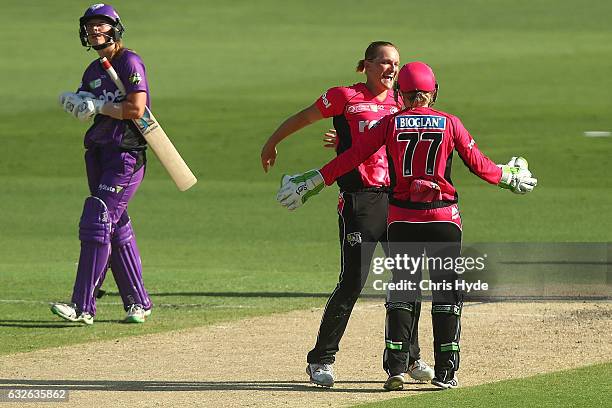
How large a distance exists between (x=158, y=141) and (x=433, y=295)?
11.6 feet

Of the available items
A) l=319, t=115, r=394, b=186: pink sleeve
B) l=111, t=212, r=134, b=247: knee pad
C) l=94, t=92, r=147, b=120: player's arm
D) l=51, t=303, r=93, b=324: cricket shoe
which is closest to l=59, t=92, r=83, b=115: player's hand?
l=94, t=92, r=147, b=120: player's arm

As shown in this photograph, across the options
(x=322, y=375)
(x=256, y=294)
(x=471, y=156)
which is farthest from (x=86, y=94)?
(x=471, y=156)

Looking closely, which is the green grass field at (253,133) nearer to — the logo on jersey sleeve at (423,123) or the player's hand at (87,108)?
the player's hand at (87,108)

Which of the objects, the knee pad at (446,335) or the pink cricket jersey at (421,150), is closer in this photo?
the pink cricket jersey at (421,150)

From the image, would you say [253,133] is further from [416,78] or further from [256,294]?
[416,78]

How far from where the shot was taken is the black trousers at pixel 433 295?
8.79 meters

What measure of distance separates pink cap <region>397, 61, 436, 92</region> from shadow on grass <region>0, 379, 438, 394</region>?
1703 millimetres

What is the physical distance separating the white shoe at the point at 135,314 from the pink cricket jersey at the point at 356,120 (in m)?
2.87

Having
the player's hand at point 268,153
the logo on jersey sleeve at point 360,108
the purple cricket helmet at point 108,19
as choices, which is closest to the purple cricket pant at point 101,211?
the purple cricket helmet at point 108,19

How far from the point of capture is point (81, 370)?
31.6 ft

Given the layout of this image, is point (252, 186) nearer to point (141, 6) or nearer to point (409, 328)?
point (409, 328)

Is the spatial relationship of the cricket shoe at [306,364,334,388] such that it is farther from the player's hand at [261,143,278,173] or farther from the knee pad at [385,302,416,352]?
the player's hand at [261,143,278,173]

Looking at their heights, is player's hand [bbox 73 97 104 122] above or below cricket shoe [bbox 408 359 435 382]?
above

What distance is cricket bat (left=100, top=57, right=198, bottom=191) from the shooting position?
455 inches
